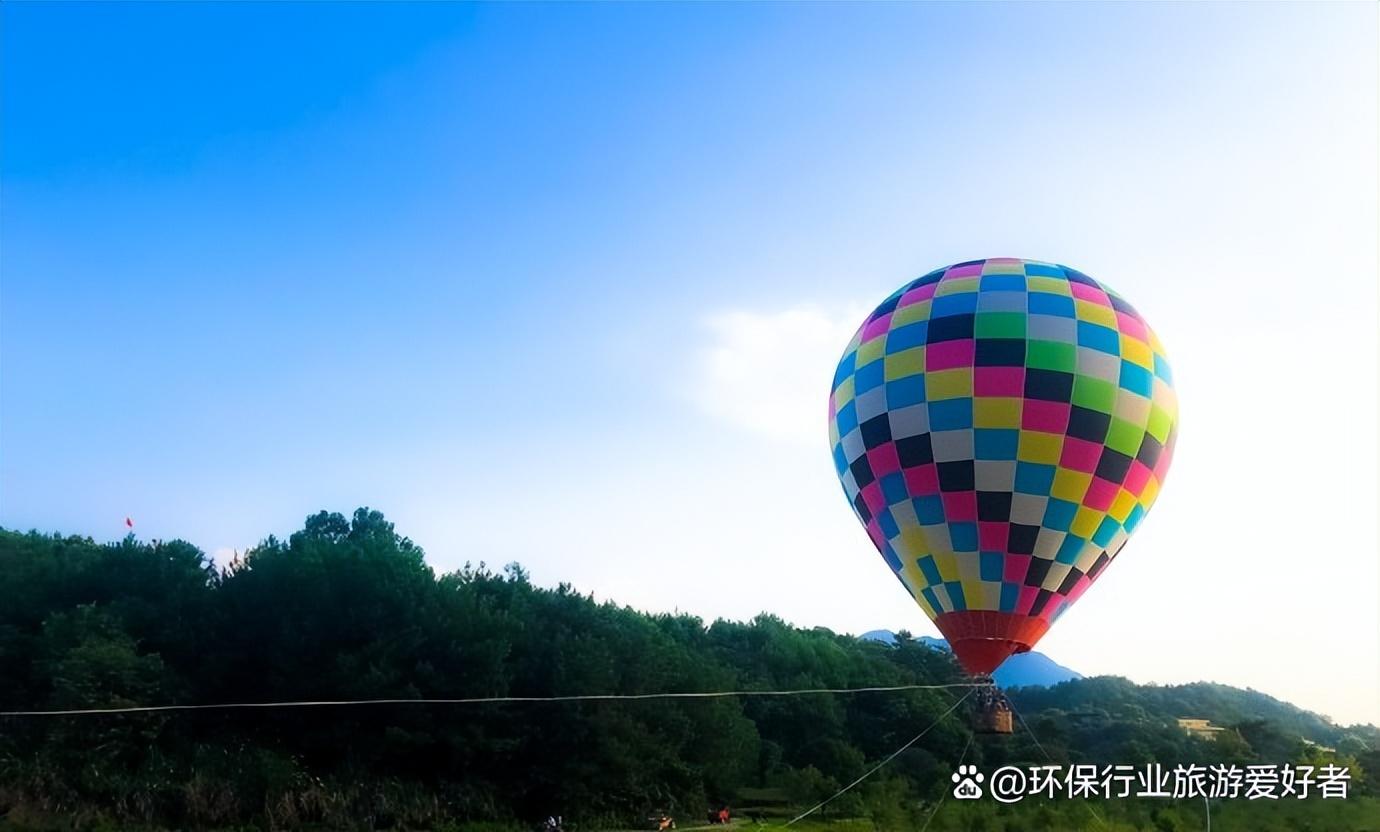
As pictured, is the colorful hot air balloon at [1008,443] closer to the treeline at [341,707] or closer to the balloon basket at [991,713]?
the balloon basket at [991,713]

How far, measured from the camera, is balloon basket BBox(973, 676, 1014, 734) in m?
15.4

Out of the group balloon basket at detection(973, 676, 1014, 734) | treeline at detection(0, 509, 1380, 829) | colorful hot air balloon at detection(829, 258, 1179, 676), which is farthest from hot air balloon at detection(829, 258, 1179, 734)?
treeline at detection(0, 509, 1380, 829)

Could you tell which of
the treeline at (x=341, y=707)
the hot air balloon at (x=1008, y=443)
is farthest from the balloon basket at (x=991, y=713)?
the treeline at (x=341, y=707)

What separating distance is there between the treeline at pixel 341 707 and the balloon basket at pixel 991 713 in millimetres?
7539

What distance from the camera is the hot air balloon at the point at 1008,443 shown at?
52.0 ft

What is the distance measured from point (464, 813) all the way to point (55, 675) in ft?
30.6

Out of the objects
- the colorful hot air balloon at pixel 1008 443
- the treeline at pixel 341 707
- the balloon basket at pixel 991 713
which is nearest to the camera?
the balloon basket at pixel 991 713

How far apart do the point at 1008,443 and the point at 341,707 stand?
1603 centimetres

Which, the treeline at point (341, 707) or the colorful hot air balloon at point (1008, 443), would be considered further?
the treeline at point (341, 707)

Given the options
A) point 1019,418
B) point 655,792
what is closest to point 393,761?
point 655,792

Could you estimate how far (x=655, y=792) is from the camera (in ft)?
82.8

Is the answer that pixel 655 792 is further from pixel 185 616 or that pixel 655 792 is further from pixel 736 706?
pixel 185 616

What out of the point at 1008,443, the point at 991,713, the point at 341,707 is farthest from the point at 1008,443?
the point at 341,707

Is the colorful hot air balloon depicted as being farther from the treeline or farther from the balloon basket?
the treeline
